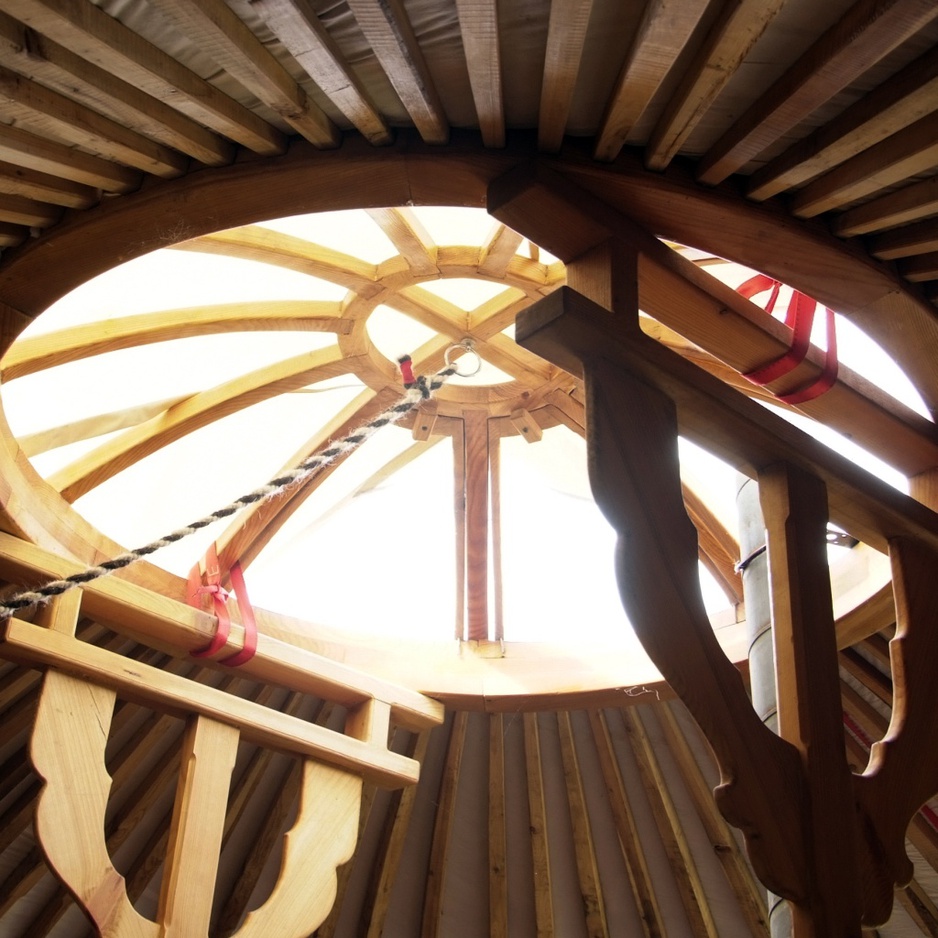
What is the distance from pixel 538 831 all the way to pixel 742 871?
940 millimetres

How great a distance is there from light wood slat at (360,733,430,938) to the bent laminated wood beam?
248 cm

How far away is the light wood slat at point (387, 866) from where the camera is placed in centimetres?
412

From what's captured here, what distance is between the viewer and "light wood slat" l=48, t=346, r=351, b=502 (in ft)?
→ 11.3

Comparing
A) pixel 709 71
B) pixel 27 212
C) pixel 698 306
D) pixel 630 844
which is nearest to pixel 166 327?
pixel 27 212

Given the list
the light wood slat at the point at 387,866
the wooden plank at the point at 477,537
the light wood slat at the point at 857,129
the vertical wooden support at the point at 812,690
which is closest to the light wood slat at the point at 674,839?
the wooden plank at the point at 477,537

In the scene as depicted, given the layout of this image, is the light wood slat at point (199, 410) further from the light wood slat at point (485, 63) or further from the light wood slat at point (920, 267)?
the light wood slat at point (920, 267)

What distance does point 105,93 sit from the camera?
169 cm

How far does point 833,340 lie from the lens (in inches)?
90.5

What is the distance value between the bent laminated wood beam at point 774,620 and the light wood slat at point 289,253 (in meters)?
1.34

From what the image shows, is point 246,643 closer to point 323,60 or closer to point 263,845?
point 263,845

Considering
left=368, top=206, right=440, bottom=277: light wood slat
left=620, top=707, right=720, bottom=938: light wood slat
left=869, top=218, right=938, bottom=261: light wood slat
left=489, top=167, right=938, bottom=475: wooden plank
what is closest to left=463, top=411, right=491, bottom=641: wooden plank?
left=620, top=707, right=720, bottom=938: light wood slat

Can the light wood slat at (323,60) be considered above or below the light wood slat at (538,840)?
above

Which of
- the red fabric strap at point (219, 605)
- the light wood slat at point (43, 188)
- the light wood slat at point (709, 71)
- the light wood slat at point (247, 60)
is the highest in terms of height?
the light wood slat at point (709, 71)

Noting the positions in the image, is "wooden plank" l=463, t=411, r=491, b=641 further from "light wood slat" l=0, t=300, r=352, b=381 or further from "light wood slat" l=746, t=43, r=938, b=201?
"light wood slat" l=746, t=43, r=938, b=201
